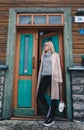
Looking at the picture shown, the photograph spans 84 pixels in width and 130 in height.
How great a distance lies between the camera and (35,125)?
4227 mm

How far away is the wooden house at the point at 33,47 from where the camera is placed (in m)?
4.97

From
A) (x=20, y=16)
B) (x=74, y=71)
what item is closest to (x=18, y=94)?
(x=74, y=71)

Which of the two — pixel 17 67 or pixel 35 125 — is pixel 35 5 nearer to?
pixel 17 67

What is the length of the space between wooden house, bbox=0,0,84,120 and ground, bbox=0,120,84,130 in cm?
41

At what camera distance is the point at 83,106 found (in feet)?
15.5

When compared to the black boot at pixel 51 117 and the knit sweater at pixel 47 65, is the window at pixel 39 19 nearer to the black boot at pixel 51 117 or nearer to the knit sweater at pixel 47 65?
the knit sweater at pixel 47 65

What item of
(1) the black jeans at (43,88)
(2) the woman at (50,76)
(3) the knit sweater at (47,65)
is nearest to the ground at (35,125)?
(2) the woman at (50,76)

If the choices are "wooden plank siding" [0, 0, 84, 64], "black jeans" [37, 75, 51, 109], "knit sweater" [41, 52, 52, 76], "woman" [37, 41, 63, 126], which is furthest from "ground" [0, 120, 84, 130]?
"wooden plank siding" [0, 0, 84, 64]

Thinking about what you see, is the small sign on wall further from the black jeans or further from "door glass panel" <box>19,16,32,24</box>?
the black jeans

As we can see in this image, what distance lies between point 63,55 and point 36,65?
0.84 metres

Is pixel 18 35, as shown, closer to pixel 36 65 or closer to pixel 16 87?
pixel 36 65

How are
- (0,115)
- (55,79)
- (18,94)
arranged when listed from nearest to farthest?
A: (55,79) → (0,115) → (18,94)

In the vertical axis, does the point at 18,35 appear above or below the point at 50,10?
below

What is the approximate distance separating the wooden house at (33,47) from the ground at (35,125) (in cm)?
41
